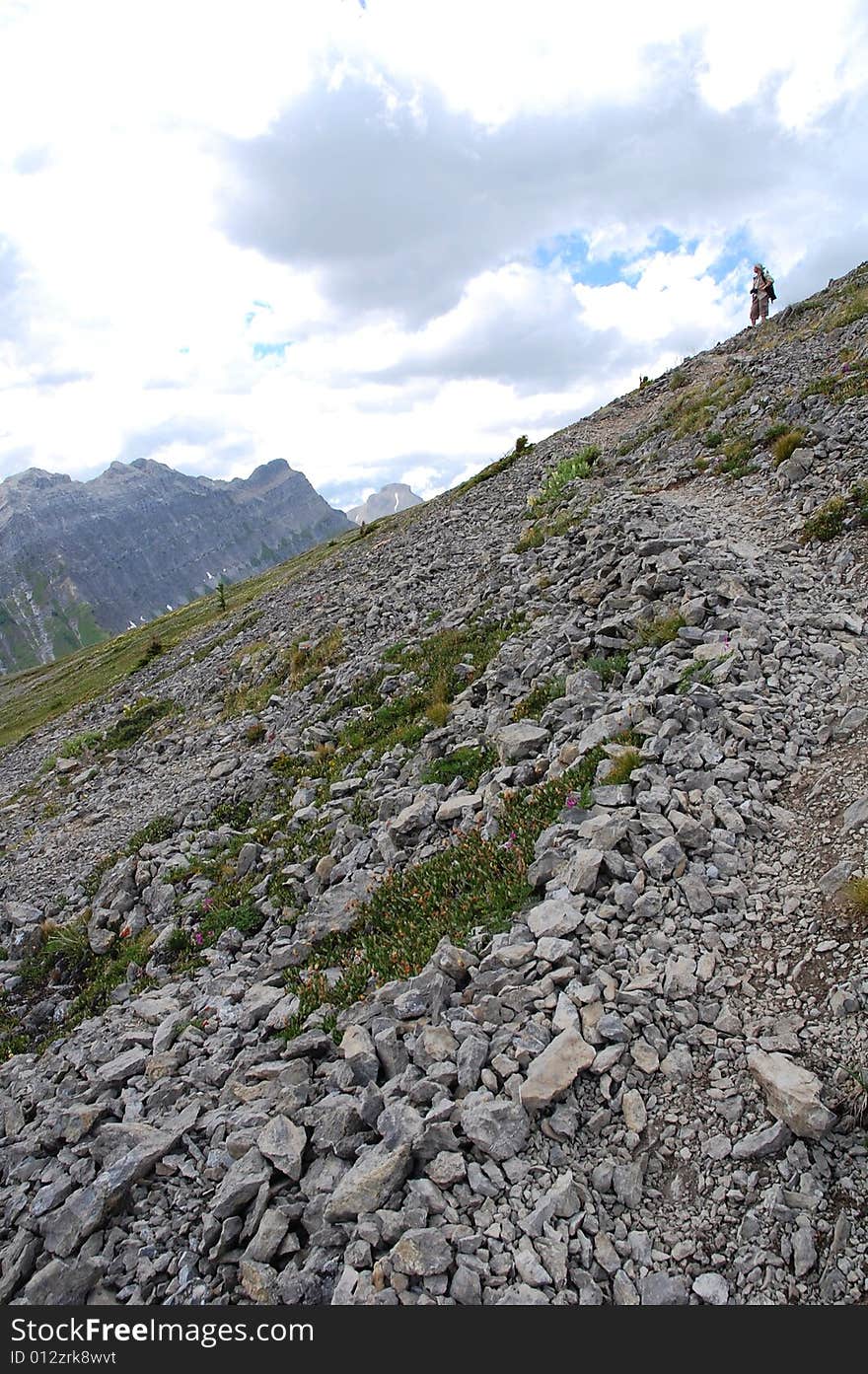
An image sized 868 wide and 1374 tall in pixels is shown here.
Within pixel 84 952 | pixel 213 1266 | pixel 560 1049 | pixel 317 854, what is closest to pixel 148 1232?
pixel 213 1266

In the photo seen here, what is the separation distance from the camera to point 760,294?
36594 mm

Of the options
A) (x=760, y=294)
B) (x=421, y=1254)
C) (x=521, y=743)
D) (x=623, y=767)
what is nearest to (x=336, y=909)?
(x=521, y=743)

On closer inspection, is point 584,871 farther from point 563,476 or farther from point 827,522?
point 563,476

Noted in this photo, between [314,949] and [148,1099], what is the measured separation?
2.78 meters

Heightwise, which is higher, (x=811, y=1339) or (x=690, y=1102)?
(x=690, y=1102)

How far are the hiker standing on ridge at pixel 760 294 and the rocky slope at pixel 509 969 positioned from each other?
22063 millimetres

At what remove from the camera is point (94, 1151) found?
23.5ft

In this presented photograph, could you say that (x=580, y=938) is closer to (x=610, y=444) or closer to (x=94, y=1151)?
(x=94, y=1151)

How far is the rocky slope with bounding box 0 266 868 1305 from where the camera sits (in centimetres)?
518

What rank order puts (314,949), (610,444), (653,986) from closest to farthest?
1. (653,986)
2. (314,949)
3. (610,444)

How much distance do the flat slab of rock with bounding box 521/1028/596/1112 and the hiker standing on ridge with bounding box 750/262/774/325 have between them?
135 ft

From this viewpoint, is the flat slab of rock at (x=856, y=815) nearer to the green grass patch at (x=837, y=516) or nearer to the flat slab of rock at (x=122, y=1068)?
the flat slab of rock at (x=122, y=1068)

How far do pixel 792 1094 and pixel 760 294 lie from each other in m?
42.2

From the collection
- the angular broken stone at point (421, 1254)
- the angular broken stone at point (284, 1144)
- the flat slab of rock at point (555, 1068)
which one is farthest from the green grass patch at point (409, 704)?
the angular broken stone at point (421, 1254)
